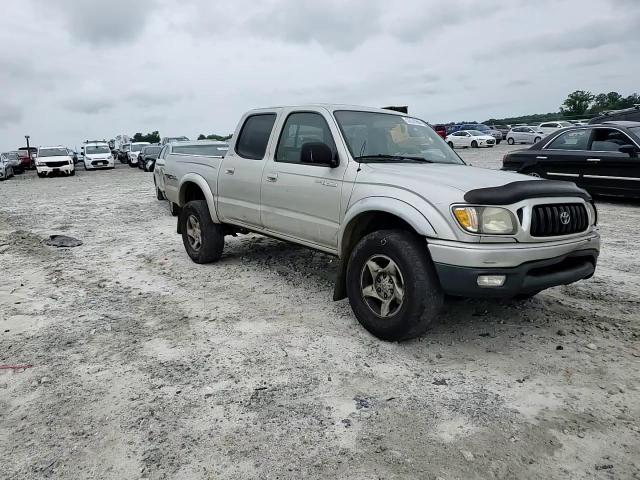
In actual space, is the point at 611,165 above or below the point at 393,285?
above

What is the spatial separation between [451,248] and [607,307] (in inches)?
84.2

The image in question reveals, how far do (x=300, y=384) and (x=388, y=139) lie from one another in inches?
95.9

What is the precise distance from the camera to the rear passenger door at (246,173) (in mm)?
5250

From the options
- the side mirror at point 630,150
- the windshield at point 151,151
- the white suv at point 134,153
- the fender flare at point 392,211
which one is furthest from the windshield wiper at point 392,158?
the white suv at point 134,153

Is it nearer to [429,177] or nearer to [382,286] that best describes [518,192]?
[429,177]

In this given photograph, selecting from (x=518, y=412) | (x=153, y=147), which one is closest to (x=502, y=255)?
(x=518, y=412)

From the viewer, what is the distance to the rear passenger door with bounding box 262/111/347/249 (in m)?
4.34

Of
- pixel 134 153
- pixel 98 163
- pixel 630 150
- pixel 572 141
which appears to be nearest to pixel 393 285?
pixel 630 150

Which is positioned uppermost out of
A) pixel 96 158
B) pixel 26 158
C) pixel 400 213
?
pixel 26 158

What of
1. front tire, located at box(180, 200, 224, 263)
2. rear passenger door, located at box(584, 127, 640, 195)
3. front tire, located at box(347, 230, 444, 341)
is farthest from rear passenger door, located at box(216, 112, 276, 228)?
rear passenger door, located at box(584, 127, 640, 195)

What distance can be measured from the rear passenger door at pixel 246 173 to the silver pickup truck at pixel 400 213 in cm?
2

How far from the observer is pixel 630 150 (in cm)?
891

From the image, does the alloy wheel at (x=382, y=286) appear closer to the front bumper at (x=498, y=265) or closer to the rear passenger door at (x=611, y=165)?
the front bumper at (x=498, y=265)

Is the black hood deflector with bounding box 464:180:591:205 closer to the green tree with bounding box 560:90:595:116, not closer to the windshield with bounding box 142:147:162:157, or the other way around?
the windshield with bounding box 142:147:162:157
